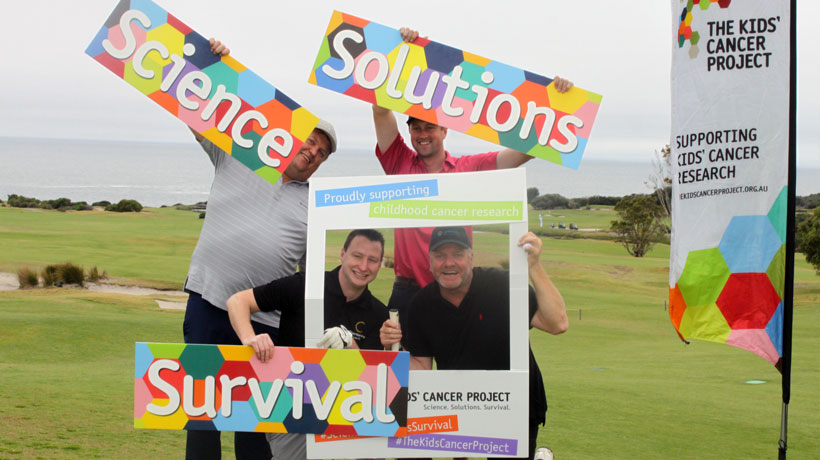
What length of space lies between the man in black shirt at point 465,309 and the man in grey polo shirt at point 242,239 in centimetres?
75

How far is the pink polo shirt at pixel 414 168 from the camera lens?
2.78 m

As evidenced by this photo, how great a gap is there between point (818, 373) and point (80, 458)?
30.6 feet

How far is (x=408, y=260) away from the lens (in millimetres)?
2826

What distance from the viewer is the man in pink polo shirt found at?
9.12 ft

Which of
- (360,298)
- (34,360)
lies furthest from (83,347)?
(360,298)

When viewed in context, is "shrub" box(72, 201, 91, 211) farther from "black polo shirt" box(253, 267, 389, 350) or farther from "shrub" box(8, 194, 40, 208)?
"black polo shirt" box(253, 267, 389, 350)

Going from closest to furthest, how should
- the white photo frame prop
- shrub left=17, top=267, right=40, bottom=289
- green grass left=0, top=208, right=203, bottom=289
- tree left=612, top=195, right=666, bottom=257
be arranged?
the white photo frame prop → shrub left=17, top=267, right=40, bottom=289 → green grass left=0, top=208, right=203, bottom=289 → tree left=612, top=195, right=666, bottom=257

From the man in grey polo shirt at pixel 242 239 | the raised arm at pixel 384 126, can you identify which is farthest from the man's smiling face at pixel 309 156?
the raised arm at pixel 384 126

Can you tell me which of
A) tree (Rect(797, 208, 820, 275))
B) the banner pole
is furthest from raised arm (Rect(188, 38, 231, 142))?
tree (Rect(797, 208, 820, 275))

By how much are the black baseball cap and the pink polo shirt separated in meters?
0.03

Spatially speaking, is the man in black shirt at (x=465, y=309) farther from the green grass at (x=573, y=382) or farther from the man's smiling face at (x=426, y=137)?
the man's smiling face at (x=426, y=137)

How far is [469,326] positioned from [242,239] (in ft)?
3.61

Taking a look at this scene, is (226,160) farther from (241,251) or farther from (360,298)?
(360,298)

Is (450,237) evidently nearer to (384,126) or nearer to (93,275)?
(384,126)
